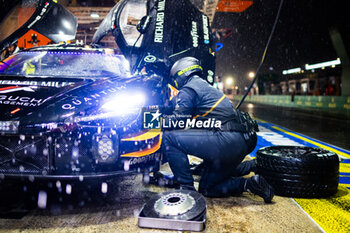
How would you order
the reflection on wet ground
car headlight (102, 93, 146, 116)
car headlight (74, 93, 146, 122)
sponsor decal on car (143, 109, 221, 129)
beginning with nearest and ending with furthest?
car headlight (74, 93, 146, 122) < car headlight (102, 93, 146, 116) < sponsor decal on car (143, 109, 221, 129) < the reflection on wet ground

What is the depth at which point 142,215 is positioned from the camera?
7.60 feet

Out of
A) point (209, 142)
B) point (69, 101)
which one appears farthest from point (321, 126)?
point (69, 101)

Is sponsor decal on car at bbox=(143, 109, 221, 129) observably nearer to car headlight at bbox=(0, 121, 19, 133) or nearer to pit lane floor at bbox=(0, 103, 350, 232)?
pit lane floor at bbox=(0, 103, 350, 232)

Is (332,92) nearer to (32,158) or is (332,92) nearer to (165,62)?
(165,62)

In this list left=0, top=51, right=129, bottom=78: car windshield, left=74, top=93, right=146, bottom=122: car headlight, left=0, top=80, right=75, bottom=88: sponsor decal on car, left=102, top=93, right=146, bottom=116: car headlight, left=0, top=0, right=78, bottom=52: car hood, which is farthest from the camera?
left=0, top=51, right=129, bottom=78: car windshield

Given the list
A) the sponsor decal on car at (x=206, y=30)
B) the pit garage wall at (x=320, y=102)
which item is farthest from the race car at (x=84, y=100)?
the pit garage wall at (x=320, y=102)

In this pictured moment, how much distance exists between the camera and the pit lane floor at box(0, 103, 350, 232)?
7.38ft

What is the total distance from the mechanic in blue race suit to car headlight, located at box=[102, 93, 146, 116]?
0.39 meters

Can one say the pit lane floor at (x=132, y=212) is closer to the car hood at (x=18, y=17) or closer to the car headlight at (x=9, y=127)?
the car headlight at (x=9, y=127)

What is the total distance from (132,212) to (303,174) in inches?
70.1

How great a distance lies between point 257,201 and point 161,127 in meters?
1.28

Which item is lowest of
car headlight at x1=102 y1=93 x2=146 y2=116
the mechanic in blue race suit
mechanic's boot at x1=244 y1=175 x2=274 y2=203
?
mechanic's boot at x1=244 y1=175 x2=274 y2=203

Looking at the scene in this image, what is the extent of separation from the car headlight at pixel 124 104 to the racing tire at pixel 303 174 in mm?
1548

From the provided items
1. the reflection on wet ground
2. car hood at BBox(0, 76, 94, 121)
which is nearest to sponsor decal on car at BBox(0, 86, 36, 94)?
car hood at BBox(0, 76, 94, 121)
